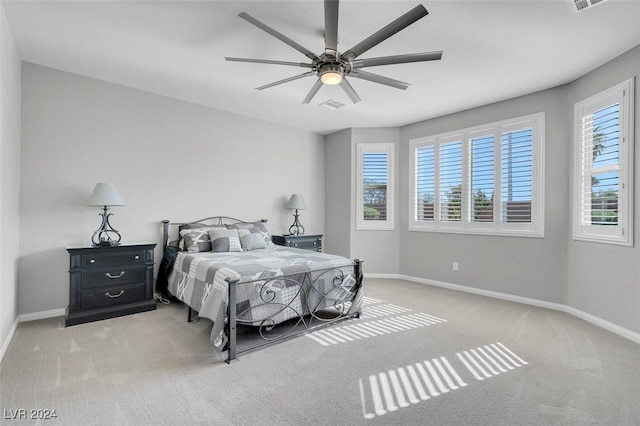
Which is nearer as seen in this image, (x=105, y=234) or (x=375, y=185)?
(x=105, y=234)

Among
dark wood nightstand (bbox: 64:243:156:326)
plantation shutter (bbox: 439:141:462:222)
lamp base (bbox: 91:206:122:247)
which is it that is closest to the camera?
dark wood nightstand (bbox: 64:243:156:326)

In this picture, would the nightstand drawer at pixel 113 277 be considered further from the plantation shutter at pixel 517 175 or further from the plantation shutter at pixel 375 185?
the plantation shutter at pixel 517 175

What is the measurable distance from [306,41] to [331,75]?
651mm

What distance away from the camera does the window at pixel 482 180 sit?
4.39 metres

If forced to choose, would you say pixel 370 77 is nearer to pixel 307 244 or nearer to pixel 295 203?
pixel 295 203

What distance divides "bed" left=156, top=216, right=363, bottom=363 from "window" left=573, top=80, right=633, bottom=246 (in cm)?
280

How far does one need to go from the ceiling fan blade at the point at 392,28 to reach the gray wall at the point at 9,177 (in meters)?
2.97

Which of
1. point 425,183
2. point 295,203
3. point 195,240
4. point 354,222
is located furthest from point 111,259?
point 425,183

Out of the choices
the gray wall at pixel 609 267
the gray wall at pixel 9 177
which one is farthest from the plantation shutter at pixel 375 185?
the gray wall at pixel 9 177

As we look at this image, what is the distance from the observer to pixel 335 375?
2410mm

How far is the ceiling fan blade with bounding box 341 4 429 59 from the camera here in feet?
6.49

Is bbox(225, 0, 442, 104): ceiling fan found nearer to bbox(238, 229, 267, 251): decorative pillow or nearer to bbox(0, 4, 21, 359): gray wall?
bbox(0, 4, 21, 359): gray wall

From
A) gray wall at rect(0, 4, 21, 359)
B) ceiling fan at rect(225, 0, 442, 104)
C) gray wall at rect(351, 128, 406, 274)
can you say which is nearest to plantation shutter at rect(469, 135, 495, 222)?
gray wall at rect(351, 128, 406, 274)

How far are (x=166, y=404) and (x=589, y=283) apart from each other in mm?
4561
